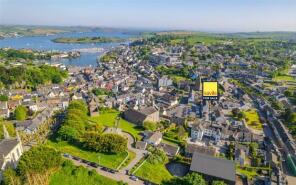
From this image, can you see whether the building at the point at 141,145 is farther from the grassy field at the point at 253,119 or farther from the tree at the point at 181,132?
the grassy field at the point at 253,119

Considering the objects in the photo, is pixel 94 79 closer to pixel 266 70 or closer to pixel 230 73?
pixel 230 73

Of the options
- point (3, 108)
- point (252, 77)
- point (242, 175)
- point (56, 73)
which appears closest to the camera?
point (242, 175)

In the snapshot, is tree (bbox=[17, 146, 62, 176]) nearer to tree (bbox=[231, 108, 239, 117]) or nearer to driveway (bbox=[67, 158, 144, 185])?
driveway (bbox=[67, 158, 144, 185])

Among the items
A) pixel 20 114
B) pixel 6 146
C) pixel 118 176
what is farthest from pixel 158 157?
pixel 20 114

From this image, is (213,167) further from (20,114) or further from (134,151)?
(20,114)

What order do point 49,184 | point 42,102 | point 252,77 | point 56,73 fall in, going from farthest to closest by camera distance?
1. point 252,77
2. point 56,73
3. point 42,102
4. point 49,184

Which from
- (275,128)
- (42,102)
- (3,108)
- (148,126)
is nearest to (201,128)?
(148,126)
